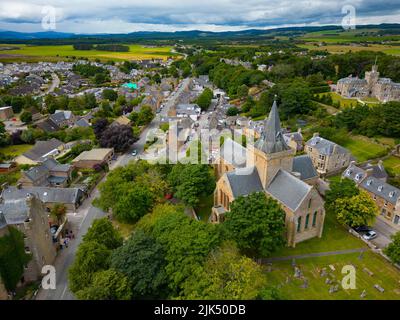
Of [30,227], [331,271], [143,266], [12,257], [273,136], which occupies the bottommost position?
[331,271]

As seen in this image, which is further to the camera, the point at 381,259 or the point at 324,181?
the point at 324,181

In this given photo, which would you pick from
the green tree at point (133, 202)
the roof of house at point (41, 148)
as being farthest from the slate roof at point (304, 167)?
the roof of house at point (41, 148)

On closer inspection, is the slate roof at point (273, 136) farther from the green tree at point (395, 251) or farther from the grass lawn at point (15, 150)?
the grass lawn at point (15, 150)

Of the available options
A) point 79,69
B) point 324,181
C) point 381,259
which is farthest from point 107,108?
point 79,69

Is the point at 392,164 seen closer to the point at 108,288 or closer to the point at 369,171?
the point at 369,171

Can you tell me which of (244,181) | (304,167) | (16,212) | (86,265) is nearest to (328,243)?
(304,167)
